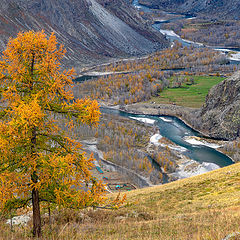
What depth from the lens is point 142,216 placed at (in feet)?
59.4

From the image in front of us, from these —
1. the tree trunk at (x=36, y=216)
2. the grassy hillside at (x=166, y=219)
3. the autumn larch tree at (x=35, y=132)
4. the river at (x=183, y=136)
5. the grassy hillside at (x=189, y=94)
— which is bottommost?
the river at (x=183, y=136)

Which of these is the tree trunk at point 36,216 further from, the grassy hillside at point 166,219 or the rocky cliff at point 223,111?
the rocky cliff at point 223,111

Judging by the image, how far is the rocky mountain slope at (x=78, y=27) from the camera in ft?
513

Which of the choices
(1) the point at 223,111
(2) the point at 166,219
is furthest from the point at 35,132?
(1) the point at 223,111

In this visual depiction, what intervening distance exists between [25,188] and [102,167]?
39803mm

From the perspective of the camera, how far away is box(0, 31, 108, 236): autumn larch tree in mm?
12508

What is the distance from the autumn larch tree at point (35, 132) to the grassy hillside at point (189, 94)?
83049mm

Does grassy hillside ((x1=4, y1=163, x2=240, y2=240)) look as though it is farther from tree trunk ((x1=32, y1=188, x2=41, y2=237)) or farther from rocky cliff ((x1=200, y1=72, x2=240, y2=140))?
rocky cliff ((x1=200, y1=72, x2=240, y2=140))

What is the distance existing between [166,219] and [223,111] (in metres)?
63.4

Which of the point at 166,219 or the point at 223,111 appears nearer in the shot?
the point at 166,219

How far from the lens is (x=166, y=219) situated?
53.8 ft

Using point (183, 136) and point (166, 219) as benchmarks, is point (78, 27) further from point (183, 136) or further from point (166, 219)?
point (166, 219)

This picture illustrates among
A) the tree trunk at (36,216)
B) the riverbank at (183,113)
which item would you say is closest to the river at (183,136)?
the riverbank at (183,113)

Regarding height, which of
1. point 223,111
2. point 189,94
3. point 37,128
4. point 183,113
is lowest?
point 183,113
